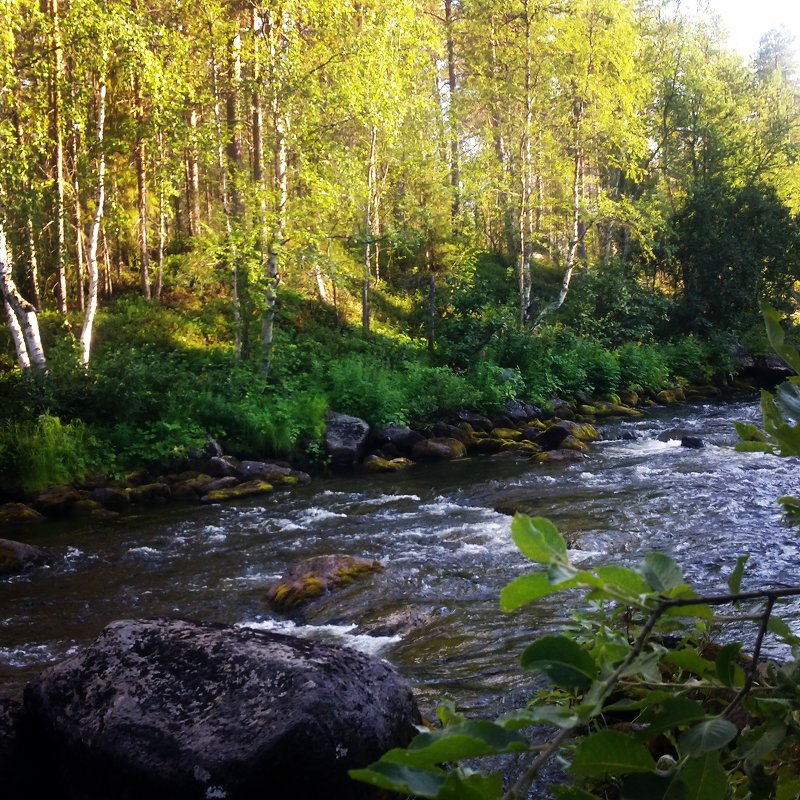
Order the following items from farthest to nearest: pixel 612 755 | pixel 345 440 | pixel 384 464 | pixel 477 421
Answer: pixel 477 421 < pixel 345 440 < pixel 384 464 < pixel 612 755

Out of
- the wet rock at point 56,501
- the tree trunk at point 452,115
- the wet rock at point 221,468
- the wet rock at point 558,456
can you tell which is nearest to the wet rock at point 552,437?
the wet rock at point 558,456

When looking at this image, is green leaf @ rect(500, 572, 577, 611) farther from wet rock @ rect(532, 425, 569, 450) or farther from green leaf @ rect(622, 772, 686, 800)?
wet rock @ rect(532, 425, 569, 450)

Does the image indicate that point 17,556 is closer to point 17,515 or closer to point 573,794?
point 17,515

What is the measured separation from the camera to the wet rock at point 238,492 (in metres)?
11.6

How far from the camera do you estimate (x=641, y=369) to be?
22.5 metres

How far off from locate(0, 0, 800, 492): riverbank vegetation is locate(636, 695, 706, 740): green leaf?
12.3 metres

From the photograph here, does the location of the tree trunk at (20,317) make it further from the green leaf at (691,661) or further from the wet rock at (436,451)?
the green leaf at (691,661)

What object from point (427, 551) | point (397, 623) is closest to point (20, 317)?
point (427, 551)

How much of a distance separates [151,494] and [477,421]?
25.1 feet

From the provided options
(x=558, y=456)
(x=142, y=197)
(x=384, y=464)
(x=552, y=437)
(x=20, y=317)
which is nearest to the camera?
(x=558, y=456)

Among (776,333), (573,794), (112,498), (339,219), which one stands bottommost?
(112,498)

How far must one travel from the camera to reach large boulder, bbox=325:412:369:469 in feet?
46.7

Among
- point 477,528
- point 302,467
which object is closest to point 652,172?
point 302,467

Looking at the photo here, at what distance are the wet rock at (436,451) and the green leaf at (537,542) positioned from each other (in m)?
14.0
